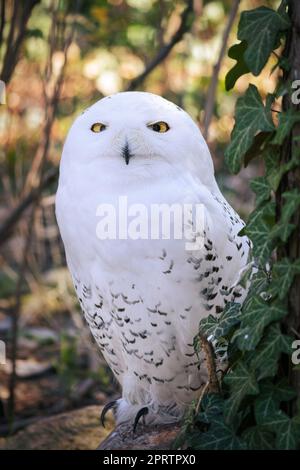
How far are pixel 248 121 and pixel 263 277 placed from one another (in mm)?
391

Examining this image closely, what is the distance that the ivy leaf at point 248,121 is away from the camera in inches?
74.6

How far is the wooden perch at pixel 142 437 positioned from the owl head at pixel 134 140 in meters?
0.86

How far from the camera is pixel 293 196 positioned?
182cm

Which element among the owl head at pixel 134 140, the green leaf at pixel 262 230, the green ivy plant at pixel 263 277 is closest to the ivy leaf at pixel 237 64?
the green ivy plant at pixel 263 277

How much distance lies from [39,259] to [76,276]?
3724mm

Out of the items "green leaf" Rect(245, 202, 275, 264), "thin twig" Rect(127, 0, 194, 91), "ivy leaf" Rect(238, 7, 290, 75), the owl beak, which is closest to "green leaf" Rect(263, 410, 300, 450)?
"green leaf" Rect(245, 202, 275, 264)

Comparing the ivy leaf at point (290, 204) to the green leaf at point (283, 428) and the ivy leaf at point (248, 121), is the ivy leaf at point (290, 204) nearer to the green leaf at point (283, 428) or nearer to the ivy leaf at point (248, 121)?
the ivy leaf at point (248, 121)

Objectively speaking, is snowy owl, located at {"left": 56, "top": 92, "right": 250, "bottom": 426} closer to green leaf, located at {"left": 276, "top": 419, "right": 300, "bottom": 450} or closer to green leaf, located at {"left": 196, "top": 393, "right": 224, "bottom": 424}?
green leaf, located at {"left": 196, "top": 393, "right": 224, "bottom": 424}

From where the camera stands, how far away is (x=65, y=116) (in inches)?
226

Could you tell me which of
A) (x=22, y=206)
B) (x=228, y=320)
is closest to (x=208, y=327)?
(x=228, y=320)

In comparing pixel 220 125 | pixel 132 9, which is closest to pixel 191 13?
pixel 132 9

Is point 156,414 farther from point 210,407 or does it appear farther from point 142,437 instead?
point 210,407
